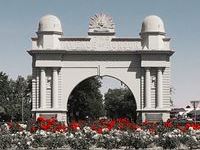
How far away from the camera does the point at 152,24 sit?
45.3 metres

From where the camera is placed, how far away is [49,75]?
4525 centimetres

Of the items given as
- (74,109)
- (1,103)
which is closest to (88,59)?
(74,109)

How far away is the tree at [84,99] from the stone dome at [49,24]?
64.8 ft

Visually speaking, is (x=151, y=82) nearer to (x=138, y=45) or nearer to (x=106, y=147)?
(x=138, y=45)

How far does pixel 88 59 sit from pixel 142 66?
439 centimetres

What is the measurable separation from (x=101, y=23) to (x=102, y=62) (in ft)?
10.3

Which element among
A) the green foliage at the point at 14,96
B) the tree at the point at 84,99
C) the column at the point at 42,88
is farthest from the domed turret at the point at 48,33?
the green foliage at the point at 14,96

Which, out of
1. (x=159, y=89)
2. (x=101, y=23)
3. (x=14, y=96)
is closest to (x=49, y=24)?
(x=101, y=23)

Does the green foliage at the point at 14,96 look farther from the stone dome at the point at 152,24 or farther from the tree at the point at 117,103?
the stone dome at the point at 152,24

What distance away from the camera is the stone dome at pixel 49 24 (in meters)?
45.2

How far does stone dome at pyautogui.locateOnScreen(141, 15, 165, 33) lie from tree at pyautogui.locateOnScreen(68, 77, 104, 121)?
20.1 m

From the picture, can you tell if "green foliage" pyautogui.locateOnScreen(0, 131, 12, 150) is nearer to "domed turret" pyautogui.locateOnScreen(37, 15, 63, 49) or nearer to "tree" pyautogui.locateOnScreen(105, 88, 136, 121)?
"domed turret" pyautogui.locateOnScreen(37, 15, 63, 49)

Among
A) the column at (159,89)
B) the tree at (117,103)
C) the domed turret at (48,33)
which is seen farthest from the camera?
the tree at (117,103)

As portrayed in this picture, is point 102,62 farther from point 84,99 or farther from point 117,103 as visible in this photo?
point 117,103
